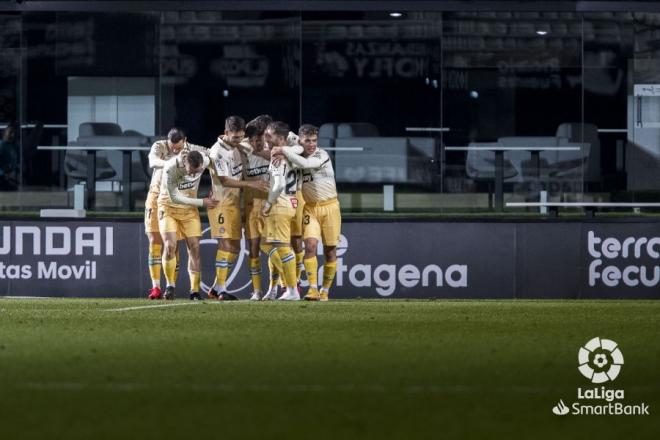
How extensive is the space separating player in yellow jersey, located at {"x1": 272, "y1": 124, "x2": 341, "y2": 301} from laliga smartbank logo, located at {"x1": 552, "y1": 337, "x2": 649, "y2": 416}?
7.77m

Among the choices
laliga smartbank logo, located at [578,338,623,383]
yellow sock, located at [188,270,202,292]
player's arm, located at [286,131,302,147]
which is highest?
player's arm, located at [286,131,302,147]

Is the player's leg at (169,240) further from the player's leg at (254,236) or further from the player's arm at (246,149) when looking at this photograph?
the player's arm at (246,149)

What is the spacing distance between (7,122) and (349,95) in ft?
15.2

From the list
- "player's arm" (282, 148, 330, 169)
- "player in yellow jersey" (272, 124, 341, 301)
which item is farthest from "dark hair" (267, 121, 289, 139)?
"player's arm" (282, 148, 330, 169)

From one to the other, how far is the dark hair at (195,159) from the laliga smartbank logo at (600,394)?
7.96 metres

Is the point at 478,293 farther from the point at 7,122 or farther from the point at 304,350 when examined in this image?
the point at 304,350

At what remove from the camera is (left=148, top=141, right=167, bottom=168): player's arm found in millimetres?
17172

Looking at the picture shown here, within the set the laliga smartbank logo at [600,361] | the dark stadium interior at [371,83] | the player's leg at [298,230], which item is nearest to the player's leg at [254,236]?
the player's leg at [298,230]

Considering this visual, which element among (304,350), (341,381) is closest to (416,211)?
(304,350)

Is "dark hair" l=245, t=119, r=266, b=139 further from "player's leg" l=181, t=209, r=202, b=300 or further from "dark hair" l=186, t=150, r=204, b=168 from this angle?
"player's leg" l=181, t=209, r=202, b=300

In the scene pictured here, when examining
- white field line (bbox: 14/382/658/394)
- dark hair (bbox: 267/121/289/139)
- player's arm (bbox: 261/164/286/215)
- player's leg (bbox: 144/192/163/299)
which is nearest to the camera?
white field line (bbox: 14/382/658/394)

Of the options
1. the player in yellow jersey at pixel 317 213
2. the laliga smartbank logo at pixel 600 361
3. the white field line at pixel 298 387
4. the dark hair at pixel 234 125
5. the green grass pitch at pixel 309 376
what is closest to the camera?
the green grass pitch at pixel 309 376

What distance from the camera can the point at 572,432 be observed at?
234 inches

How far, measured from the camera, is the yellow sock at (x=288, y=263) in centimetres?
1636
